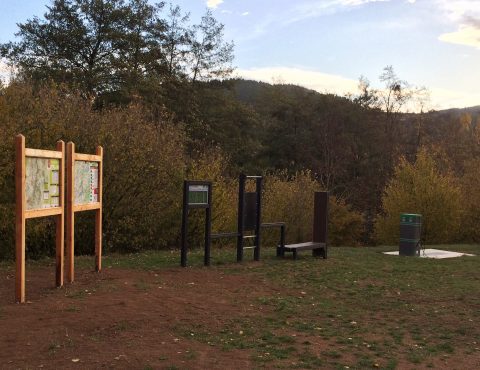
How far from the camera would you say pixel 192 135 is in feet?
111

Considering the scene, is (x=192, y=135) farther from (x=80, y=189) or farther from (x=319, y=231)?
(x=80, y=189)

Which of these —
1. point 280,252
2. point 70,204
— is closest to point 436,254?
point 280,252

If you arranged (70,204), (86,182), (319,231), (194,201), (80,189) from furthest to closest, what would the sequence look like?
(319,231), (194,201), (86,182), (80,189), (70,204)

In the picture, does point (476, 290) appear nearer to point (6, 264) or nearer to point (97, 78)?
point (6, 264)

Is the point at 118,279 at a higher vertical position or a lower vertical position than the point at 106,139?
lower

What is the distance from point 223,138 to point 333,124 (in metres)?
11.6

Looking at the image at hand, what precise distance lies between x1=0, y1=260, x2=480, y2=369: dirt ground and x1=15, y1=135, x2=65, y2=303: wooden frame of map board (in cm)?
50

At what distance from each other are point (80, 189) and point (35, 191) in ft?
5.24

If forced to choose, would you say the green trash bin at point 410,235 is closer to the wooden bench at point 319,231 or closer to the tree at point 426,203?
the wooden bench at point 319,231

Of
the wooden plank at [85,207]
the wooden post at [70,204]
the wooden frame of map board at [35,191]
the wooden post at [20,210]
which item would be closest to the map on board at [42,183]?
the wooden frame of map board at [35,191]

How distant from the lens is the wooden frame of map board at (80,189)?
8.54 m

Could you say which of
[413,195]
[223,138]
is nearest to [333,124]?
[223,138]

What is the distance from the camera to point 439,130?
5006cm

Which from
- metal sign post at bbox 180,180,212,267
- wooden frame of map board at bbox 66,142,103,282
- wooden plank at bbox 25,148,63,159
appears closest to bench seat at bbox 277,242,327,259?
metal sign post at bbox 180,180,212,267
